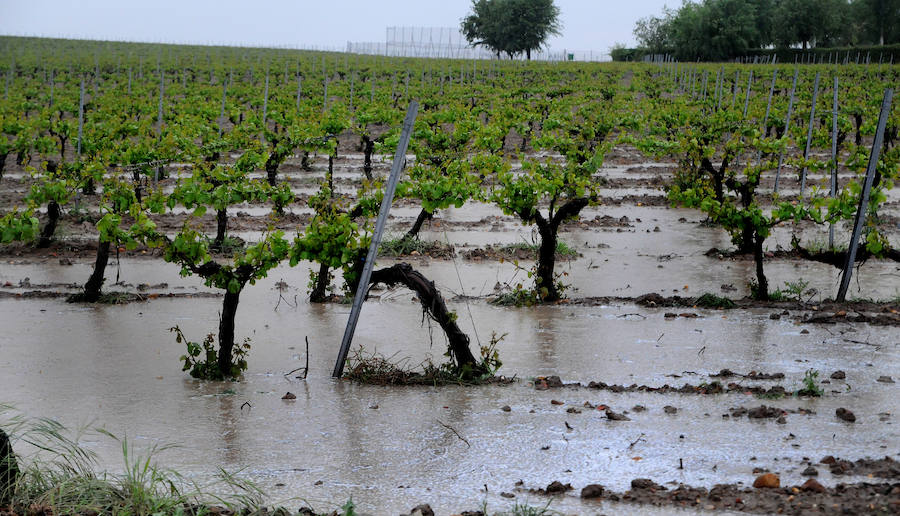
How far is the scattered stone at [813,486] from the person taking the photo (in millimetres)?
5281

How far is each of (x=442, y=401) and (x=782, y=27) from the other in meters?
76.2

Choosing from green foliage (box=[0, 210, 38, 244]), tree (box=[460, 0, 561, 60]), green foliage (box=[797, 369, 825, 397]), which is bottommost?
green foliage (box=[797, 369, 825, 397])

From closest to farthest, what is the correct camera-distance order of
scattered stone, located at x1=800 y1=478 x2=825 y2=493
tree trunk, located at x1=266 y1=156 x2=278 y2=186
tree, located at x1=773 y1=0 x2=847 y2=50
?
scattered stone, located at x1=800 y1=478 x2=825 y2=493 → tree trunk, located at x1=266 y1=156 x2=278 y2=186 → tree, located at x1=773 y1=0 x2=847 y2=50

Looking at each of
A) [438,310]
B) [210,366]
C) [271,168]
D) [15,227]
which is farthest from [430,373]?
[271,168]

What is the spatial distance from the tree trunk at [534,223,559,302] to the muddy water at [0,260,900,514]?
0.43 m

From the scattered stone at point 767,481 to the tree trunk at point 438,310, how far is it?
3187 mm

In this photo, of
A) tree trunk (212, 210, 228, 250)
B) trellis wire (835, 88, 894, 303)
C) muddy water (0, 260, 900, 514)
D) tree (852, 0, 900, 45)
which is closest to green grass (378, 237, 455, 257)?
tree trunk (212, 210, 228, 250)

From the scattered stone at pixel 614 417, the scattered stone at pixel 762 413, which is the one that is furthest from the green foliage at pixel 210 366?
the scattered stone at pixel 762 413

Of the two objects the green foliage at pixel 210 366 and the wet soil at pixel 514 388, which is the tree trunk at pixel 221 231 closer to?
the wet soil at pixel 514 388

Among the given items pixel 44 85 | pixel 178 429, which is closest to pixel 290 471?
pixel 178 429

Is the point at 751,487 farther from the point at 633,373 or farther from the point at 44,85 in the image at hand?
the point at 44,85

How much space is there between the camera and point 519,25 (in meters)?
86.6

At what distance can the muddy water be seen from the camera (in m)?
6.00

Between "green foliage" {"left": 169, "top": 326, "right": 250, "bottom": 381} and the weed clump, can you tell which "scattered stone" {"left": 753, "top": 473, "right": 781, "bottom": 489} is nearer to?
the weed clump
